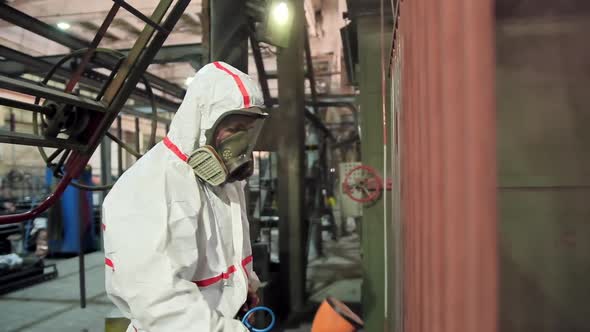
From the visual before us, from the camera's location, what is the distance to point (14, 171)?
23.4 feet

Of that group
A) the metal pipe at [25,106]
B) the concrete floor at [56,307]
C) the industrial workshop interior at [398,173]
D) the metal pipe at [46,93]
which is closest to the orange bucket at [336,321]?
the industrial workshop interior at [398,173]

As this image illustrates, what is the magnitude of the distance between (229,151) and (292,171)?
2611 mm

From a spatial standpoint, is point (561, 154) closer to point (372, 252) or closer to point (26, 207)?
point (372, 252)

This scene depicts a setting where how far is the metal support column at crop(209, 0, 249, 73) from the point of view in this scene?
300 cm

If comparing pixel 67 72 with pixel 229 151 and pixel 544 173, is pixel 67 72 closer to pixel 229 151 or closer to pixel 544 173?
pixel 229 151

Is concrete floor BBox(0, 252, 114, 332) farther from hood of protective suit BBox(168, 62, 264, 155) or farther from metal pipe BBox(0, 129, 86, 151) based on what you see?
hood of protective suit BBox(168, 62, 264, 155)

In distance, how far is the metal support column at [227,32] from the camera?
3.00 m

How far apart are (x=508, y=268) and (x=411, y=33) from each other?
0.57 m

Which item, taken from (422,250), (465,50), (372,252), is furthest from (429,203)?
(372,252)

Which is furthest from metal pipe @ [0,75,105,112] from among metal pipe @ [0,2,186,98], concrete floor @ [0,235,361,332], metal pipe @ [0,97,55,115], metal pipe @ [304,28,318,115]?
metal pipe @ [304,28,318,115]

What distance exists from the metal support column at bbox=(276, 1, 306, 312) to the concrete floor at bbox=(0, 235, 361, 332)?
0.44m

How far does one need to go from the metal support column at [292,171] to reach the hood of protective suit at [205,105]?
2.50m

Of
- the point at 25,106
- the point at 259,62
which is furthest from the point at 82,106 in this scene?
the point at 259,62

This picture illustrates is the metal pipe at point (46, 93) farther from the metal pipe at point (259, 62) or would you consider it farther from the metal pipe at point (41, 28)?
the metal pipe at point (259, 62)
